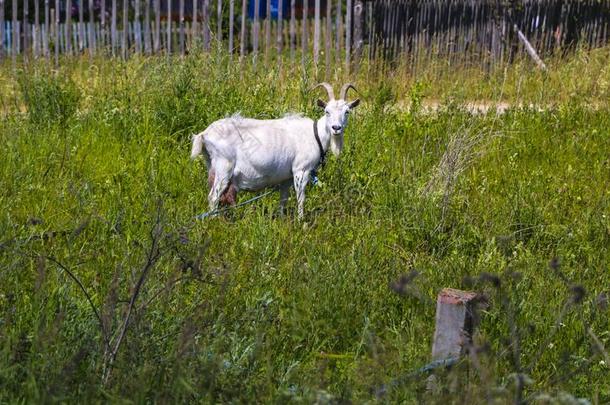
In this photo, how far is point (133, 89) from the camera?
33.4ft

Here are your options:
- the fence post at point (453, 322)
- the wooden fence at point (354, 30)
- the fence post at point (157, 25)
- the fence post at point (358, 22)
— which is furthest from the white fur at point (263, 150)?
the fence post at point (157, 25)

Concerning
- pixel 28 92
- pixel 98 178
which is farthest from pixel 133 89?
pixel 98 178

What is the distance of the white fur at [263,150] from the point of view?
7.16 metres

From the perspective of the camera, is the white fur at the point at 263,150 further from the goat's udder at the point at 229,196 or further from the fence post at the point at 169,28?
the fence post at the point at 169,28

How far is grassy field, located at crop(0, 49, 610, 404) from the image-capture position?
13.3 ft

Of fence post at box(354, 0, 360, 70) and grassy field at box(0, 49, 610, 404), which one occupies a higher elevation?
fence post at box(354, 0, 360, 70)

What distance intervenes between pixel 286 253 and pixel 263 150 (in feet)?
3.65

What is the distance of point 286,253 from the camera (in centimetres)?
630

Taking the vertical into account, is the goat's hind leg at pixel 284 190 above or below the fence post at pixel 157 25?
below

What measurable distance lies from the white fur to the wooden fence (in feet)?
18.5

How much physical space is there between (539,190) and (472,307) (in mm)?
4122

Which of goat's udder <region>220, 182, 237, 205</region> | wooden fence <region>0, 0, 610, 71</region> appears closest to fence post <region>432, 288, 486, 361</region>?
goat's udder <region>220, 182, 237, 205</region>

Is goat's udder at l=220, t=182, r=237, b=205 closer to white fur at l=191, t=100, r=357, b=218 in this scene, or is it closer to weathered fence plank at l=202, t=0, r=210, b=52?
white fur at l=191, t=100, r=357, b=218

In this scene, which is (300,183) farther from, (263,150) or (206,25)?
(206,25)
